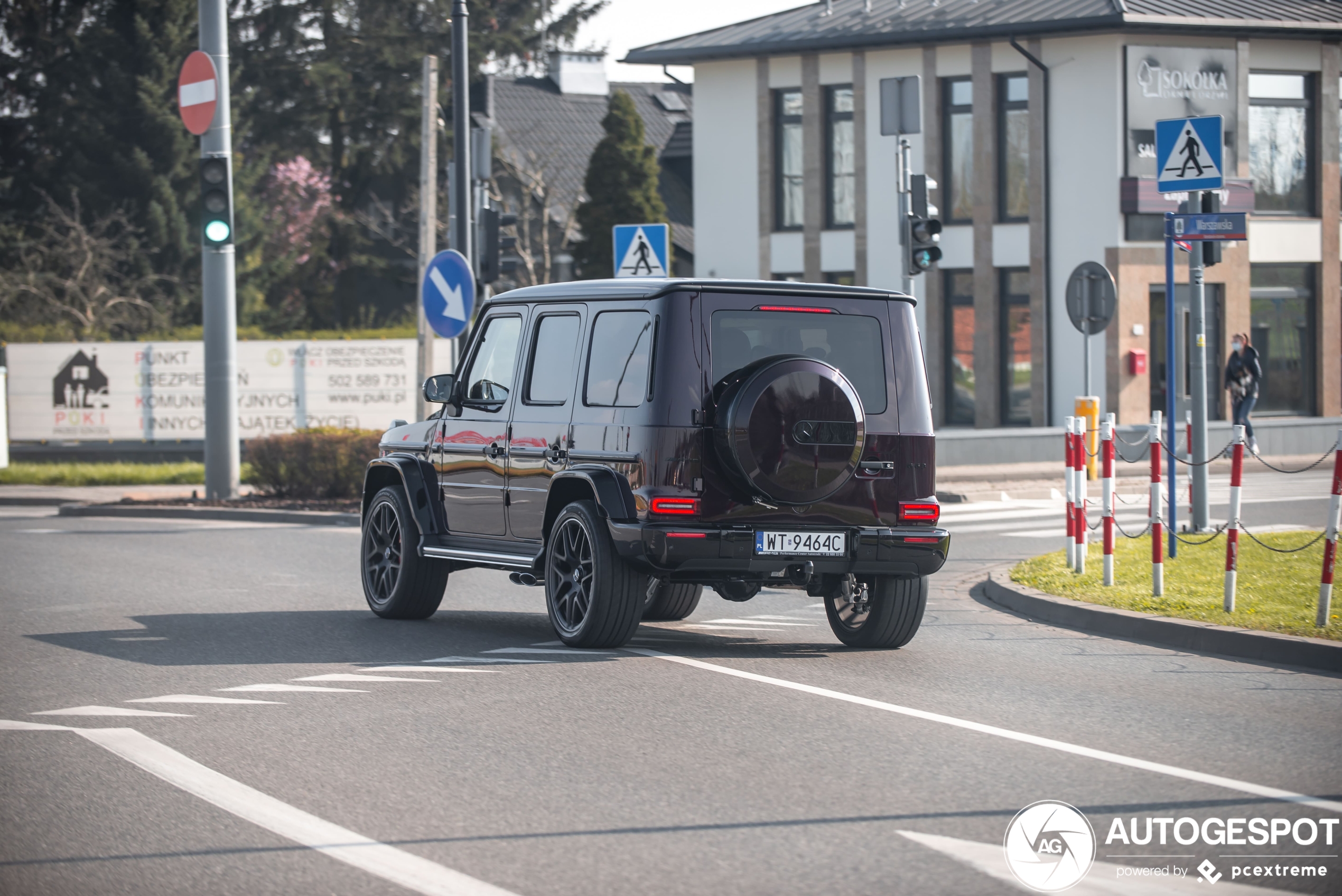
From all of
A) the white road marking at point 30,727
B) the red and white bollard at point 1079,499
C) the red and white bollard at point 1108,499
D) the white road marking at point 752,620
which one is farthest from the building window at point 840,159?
the white road marking at point 30,727

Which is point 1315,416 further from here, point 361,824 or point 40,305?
point 361,824

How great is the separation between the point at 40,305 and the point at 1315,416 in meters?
27.7

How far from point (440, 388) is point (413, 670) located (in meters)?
2.57

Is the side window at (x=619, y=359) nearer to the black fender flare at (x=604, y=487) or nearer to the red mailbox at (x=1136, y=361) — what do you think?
the black fender flare at (x=604, y=487)

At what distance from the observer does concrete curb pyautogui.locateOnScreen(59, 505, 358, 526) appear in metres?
19.8

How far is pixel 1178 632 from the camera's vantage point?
1003 cm

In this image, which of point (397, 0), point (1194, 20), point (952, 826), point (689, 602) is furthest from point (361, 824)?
point (397, 0)

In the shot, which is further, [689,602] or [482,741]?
[689,602]

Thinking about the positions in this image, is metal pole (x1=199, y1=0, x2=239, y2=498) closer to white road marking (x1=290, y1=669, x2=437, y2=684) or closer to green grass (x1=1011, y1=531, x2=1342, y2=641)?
green grass (x1=1011, y1=531, x2=1342, y2=641)

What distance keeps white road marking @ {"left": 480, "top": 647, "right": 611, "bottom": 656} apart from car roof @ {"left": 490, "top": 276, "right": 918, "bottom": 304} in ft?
6.44

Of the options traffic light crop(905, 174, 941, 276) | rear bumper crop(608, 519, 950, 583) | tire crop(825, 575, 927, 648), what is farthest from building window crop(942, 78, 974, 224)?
rear bumper crop(608, 519, 950, 583)

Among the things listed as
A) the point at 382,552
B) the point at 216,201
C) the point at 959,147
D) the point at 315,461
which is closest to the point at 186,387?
Answer: the point at 315,461

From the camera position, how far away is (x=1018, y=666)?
917 centimetres

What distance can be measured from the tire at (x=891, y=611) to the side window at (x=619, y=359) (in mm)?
1665
